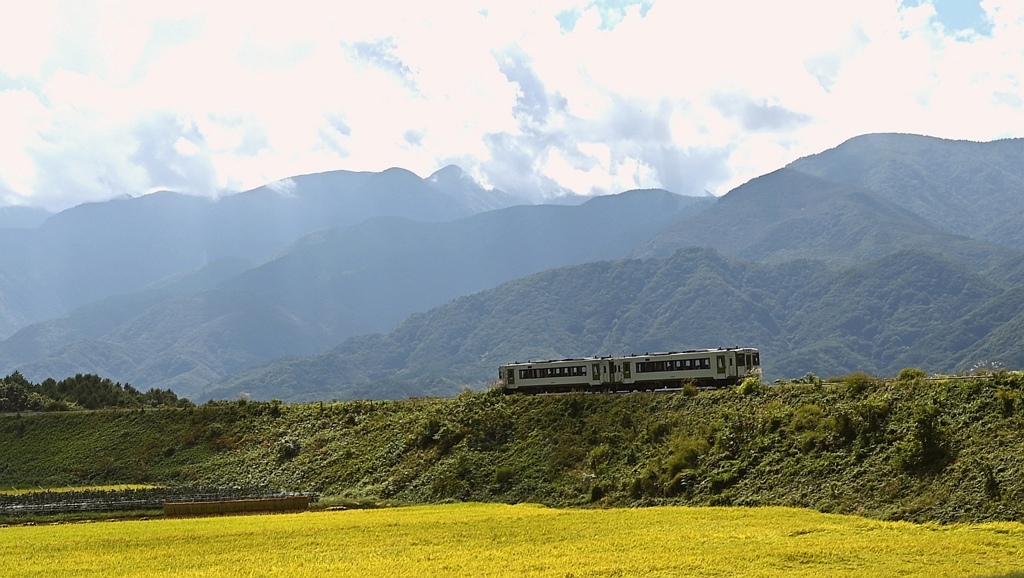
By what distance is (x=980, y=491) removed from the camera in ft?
139

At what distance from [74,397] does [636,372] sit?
247 feet

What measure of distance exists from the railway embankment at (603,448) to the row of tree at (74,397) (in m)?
10.3

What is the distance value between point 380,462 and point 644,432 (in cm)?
2068

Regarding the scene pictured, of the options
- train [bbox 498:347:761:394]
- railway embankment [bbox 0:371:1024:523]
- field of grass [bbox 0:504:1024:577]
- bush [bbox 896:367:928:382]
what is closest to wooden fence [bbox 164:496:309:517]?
railway embankment [bbox 0:371:1024:523]

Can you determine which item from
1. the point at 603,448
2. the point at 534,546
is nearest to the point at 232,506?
the point at 603,448

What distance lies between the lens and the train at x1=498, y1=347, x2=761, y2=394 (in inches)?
2739

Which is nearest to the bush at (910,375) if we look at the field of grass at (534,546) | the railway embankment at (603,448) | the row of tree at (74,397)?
the railway embankment at (603,448)

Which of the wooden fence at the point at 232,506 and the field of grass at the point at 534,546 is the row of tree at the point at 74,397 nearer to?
the wooden fence at the point at 232,506

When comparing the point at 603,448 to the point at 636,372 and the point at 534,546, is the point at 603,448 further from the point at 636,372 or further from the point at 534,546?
the point at 534,546

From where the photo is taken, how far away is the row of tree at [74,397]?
106250mm

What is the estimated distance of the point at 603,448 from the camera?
62.2 meters

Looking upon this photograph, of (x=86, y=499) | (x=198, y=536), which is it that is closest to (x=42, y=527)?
(x=86, y=499)

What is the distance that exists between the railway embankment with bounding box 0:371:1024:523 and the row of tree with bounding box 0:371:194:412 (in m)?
10.3

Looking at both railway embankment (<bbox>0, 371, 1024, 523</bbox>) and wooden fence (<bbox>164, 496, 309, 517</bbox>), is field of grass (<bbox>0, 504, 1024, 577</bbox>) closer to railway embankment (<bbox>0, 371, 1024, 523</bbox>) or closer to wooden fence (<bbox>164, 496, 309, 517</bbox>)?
railway embankment (<bbox>0, 371, 1024, 523</bbox>)
